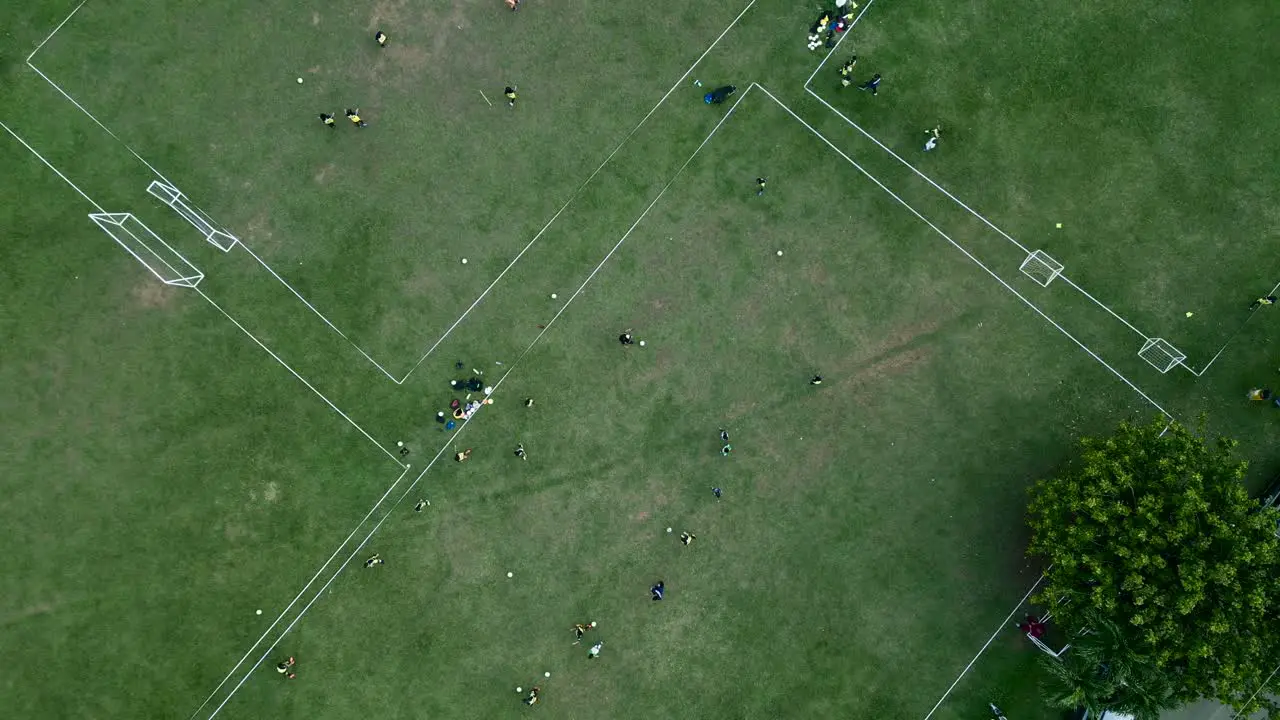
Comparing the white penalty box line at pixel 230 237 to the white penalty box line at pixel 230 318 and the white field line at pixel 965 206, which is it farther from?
the white field line at pixel 965 206

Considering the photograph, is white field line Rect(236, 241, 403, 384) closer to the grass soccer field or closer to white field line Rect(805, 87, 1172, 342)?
the grass soccer field

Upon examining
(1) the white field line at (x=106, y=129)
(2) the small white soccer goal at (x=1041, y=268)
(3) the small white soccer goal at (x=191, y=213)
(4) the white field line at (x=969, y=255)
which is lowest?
(3) the small white soccer goal at (x=191, y=213)

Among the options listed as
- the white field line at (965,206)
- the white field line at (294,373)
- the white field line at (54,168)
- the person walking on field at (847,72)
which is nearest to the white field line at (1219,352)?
the white field line at (965,206)

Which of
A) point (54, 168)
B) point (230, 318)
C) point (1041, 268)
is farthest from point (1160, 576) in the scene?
point (54, 168)

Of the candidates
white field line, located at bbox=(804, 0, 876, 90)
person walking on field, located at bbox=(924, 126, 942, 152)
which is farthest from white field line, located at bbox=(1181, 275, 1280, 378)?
white field line, located at bbox=(804, 0, 876, 90)

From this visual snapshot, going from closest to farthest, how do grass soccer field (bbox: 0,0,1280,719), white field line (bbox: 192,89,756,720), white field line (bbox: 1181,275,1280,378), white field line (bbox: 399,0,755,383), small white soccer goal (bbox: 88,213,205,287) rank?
1. white field line (bbox: 192,89,756,720)
2. grass soccer field (bbox: 0,0,1280,719)
3. small white soccer goal (bbox: 88,213,205,287)
4. white field line (bbox: 399,0,755,383)
5. white field line (bbox: 1181,275,1280,378)

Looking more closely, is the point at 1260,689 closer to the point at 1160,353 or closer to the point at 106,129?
the point at 1160,353
